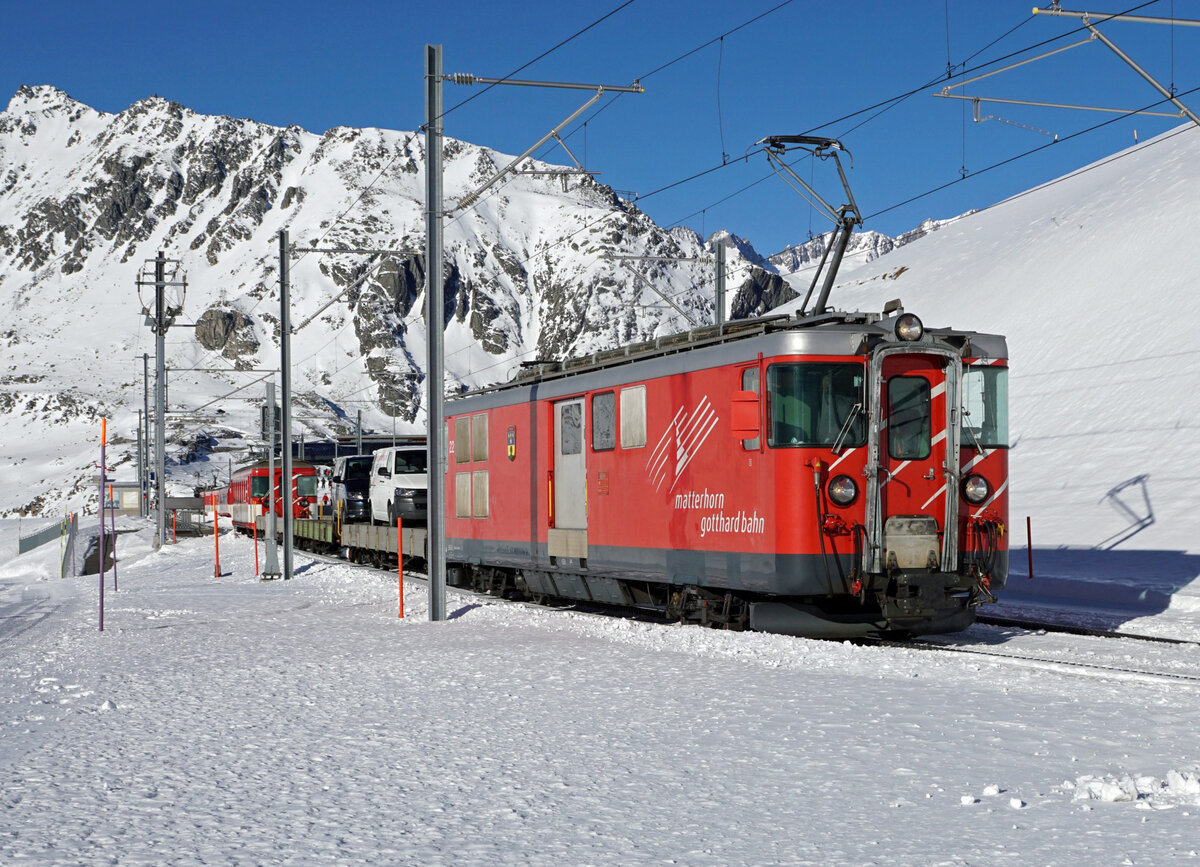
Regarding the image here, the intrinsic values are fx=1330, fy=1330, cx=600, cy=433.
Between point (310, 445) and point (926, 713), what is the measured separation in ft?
187

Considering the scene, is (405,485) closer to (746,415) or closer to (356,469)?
(356,469)

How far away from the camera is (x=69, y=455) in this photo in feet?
540

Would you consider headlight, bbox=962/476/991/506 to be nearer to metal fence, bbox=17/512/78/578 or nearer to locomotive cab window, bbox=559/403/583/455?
locomotive cab window, bbox=559/403/583/455

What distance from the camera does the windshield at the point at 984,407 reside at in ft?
45.8

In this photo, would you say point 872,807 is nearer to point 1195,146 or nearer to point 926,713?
point 926,713

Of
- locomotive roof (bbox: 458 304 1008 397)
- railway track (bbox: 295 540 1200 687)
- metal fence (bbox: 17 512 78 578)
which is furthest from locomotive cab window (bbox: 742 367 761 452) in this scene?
metal fence (bbox: 17 512 78 578)

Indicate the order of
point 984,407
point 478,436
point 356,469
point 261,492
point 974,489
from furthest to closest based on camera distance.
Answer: point 261,492 < point 356,469 < point 478,436 < point 984,407 < point 974,489

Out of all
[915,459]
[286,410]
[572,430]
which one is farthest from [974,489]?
[286,410]

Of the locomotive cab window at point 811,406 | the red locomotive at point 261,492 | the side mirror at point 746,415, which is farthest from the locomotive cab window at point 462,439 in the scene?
the red locomotive at point 261,492

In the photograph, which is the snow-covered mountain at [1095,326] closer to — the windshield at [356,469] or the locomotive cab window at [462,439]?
the locomotive cab window at [462,439]

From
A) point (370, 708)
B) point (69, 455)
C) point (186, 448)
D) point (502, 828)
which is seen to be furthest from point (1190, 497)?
point (69, 455)

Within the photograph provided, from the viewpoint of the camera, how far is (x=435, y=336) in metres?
17.3

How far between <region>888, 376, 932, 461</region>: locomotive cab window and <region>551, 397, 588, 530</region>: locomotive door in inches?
193

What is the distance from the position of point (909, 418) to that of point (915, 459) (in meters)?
0.42
